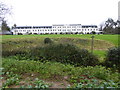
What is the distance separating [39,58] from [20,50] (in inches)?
84.5

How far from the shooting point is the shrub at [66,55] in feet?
23.8

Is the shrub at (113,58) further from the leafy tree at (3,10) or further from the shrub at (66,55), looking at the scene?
the leafy tree at (3,10)

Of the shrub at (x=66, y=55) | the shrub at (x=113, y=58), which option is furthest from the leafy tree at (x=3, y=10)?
the shrub at (x=113, y=58)

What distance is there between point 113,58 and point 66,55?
9.12 feet

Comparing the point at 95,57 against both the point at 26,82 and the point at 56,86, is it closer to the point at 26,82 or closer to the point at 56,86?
the point at 56,86

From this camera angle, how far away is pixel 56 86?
3777mm

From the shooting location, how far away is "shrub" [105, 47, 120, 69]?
6.54m

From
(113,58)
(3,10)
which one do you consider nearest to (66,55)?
(113,58)

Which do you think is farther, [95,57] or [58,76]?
[95,57]

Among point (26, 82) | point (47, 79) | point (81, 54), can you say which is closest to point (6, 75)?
point (26, 82)

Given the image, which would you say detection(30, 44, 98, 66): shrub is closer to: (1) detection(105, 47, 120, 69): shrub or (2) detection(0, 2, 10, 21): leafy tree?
(1) detection(105, 47, 120, 69): shrub

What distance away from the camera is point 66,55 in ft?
25.6

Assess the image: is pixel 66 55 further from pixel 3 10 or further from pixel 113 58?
pixel 3 10

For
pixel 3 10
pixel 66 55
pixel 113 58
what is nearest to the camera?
pixel 113 58
